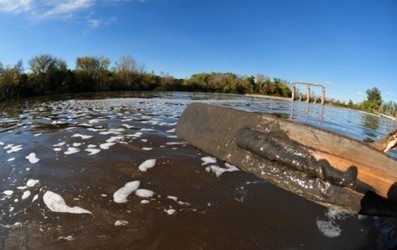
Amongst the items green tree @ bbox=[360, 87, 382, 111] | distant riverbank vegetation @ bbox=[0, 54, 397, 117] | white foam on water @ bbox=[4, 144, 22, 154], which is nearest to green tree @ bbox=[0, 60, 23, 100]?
distant riverbank vegetation @ bbox=[0, 54, 397, 117]

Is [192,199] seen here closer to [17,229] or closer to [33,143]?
[17,229]

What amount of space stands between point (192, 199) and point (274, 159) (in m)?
1.29

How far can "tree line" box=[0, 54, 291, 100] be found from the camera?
4156 centimetres

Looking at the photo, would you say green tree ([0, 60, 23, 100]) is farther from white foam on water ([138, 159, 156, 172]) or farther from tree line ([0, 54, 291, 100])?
white foam on water ([138, 159, 156, 172])

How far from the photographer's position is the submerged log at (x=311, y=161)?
3078 millimetres

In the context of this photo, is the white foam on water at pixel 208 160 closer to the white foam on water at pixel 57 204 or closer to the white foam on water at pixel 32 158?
the white foam on water at pixel 57 204

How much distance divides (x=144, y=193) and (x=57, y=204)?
1.03 metres

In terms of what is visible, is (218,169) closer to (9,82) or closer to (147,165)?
(147,165)

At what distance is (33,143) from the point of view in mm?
6145

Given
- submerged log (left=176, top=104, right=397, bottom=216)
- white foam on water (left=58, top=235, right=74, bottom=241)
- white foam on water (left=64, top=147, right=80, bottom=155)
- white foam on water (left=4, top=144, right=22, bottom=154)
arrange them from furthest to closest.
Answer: white foam on water (left=4, top=144, right=22, bottom=154) → white foam on water (left=64, top=147, right=80, bottom=155) → submerged log (left=176, top=104, right=397, bottom=216) → white foam on water (left=58, top=235, right=74, bottom=241)

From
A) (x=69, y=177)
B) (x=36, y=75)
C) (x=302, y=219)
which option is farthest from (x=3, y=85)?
(x=302, y=219)

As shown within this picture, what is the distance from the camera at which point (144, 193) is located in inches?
144

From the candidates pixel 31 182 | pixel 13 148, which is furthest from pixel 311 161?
pixel 13 148

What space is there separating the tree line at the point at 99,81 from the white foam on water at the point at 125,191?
1599 inches
